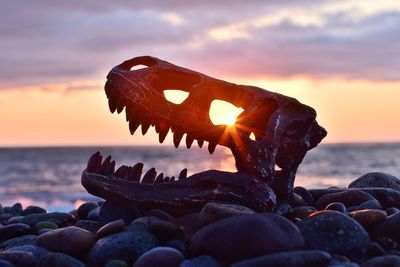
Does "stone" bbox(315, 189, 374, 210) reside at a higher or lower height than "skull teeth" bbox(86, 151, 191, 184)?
lower

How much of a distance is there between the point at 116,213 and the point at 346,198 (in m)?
2.32

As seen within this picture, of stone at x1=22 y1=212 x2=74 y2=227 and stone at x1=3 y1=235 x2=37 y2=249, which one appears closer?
stone at x1=3 y1=235 x2=37 y2=249

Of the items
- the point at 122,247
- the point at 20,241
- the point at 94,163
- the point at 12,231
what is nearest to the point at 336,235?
the point at 122,247

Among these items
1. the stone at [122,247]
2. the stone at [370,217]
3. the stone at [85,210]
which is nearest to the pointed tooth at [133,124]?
the stone at [122,247]

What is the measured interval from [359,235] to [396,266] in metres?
0.45

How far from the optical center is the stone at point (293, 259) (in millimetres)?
4254

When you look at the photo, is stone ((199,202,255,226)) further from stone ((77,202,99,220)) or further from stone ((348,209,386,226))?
stone ((77,202,99,220))

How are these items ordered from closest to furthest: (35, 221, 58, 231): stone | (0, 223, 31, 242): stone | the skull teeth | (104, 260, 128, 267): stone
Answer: (104, 260, 128, 267): stone
the skull teeth
(0, 223, 31, 242): stone
(35, 221, 58, 231): stone

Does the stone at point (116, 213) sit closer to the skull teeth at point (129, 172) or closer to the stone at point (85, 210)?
the skull teeth at point (129, 172)

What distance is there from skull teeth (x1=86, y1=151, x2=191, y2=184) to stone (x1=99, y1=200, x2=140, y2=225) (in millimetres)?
280

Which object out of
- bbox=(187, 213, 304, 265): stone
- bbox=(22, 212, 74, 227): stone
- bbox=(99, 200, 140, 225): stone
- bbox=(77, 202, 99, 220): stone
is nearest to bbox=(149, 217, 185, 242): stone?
bbox=(187, 213, 304, 265): stone

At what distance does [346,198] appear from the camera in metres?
6.43

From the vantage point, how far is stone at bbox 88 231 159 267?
16.1 ft

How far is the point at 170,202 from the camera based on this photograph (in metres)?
5.57
